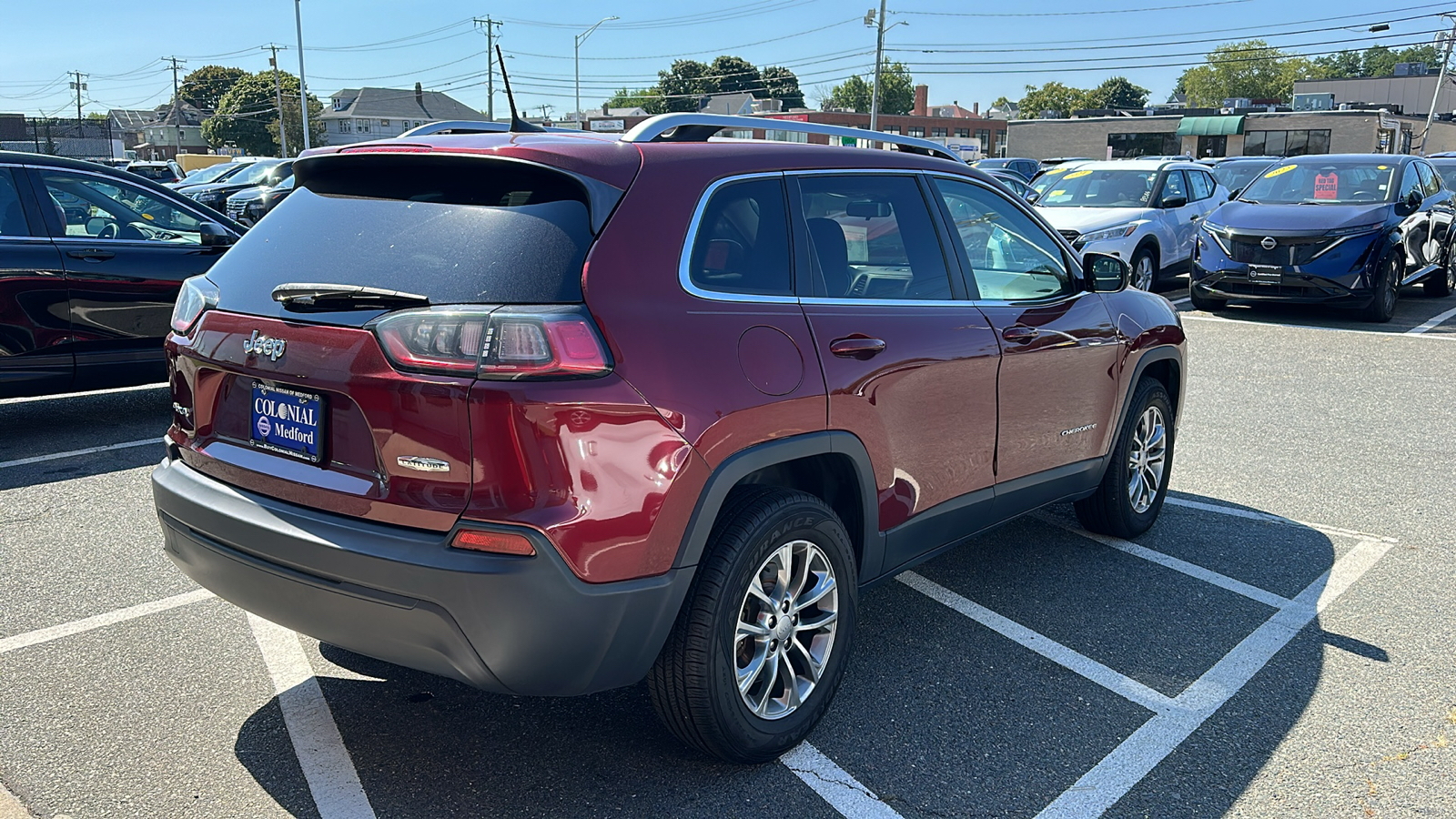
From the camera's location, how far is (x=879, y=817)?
2.82 m

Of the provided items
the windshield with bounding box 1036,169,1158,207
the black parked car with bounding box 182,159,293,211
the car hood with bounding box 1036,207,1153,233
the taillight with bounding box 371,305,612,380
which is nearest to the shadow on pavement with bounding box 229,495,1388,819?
the taillight with bounding box 371,305,612,380

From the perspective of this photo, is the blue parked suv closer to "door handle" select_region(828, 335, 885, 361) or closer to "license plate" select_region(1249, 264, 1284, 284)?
"license plate" select_region(1249, 264, 1284, 284)

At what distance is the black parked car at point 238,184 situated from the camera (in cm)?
2333

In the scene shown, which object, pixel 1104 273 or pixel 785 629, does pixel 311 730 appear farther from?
pixel 1104 273

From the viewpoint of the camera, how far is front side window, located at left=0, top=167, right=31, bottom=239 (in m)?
6.42

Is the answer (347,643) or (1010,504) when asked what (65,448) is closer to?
(347,643)

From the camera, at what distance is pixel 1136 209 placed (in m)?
13.5

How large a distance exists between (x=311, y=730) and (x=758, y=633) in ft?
4.55

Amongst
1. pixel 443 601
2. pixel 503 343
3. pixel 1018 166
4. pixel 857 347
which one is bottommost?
pixel 443 601

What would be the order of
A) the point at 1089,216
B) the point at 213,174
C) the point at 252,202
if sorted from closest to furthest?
the point at 1089,216 → the point at 252,202 → the point at 213,174

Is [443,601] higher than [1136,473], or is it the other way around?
[443,601]

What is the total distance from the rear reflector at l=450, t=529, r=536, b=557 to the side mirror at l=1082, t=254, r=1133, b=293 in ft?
9.86

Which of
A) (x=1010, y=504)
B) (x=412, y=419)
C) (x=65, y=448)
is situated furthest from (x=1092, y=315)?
(x=65, y=448)

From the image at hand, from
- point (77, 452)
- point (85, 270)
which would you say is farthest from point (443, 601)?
point (85, 270)
